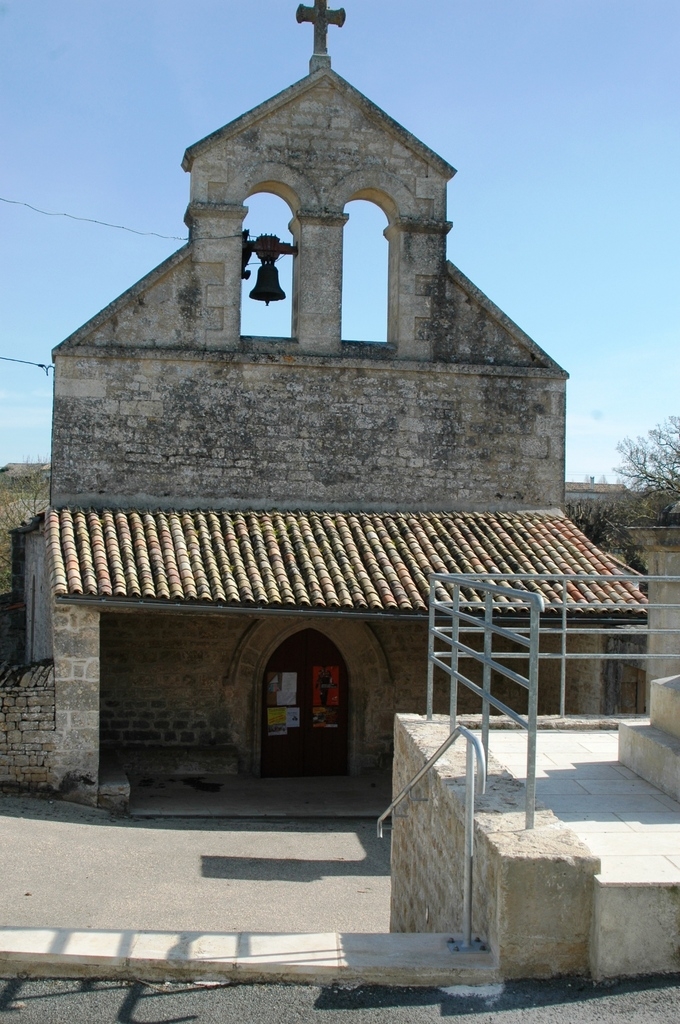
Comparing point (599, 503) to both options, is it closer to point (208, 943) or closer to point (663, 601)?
point (663, 601)

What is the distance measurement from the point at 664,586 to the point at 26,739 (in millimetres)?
6788

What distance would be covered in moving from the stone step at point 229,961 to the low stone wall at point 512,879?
16 centimetres

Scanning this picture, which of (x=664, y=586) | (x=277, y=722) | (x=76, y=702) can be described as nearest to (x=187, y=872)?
(x=76, y=702)

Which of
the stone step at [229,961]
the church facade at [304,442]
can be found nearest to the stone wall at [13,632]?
the church facade at [304,442]

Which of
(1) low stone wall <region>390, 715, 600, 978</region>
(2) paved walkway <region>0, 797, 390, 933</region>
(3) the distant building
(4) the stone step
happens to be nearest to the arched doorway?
(2) paved walkway <region>0, 797, 390, 933</region>

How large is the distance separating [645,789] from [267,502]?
7944 mm

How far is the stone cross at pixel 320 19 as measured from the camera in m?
12.9

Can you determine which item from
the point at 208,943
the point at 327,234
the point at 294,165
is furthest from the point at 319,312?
the point at 208,943

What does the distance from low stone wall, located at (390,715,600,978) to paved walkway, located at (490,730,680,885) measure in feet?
0.57

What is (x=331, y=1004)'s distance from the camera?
3467 mm

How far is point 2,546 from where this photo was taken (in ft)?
101

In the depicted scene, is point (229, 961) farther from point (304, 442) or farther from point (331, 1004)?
point (304, 442)

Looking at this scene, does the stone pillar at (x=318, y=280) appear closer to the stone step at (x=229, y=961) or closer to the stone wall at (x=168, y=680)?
the stone wall at (x=168, y=680)

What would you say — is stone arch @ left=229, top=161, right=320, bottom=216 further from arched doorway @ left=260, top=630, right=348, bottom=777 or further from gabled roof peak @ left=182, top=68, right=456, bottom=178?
arched doorway @ left=260, top=630, right=348, bottom=777
